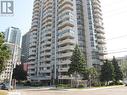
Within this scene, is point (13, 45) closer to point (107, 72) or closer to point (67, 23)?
point (107, 72)

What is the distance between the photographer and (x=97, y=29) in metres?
97.9

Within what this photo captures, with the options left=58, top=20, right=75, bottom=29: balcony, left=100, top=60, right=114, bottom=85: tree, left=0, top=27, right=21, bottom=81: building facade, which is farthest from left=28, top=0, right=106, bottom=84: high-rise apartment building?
left=0, top=27, right=21, bottom=81: building facade

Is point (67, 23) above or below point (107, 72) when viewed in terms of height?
above

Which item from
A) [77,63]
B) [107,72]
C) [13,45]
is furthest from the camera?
[107,72]

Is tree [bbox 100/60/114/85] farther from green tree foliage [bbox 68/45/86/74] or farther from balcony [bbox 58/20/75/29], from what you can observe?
balcony [bbox 58/20/75/29]

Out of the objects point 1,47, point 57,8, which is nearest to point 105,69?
point 57,8

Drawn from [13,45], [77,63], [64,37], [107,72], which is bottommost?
[107,72]

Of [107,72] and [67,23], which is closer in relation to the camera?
[107,72]

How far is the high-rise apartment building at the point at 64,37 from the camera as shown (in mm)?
88375

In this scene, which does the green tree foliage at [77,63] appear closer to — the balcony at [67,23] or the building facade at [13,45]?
the building facade at [13,45]

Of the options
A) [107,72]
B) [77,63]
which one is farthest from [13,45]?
[107,72]

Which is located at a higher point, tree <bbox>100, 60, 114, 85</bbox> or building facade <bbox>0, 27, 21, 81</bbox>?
building facade <bbox>0, 27, 21, 81</bbox>

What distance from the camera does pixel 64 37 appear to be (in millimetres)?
90188

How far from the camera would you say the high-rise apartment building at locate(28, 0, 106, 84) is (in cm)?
8838
